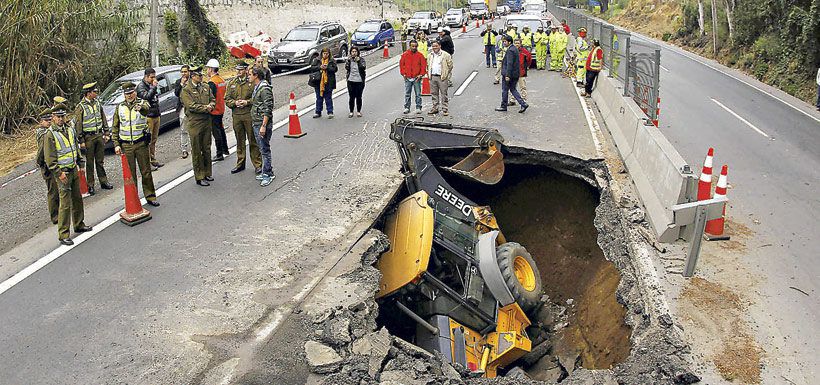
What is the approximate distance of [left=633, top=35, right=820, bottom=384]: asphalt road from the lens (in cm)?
516

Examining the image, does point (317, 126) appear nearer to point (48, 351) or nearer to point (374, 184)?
point (374, 184)

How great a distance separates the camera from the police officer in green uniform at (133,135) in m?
8.41

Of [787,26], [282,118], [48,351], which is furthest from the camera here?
[787,26]

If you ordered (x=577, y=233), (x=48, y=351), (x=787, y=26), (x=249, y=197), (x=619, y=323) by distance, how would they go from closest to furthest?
(x=48, y=351) → (x=619, y=323) → (x=249, y=197) → (x=577, y=233) → (x=787, y=26)

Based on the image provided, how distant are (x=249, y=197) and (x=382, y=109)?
6310 millimetres

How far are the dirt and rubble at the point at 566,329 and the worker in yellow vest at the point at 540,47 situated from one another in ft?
34.0

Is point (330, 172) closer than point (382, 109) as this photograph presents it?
Yes

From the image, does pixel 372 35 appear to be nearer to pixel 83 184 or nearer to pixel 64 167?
pixel 83 184

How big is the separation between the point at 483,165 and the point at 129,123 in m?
4.88

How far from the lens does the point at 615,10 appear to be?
58.7 m

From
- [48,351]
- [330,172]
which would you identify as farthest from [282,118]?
[48,351]

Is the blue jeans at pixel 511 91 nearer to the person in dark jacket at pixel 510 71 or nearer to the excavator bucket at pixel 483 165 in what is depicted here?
the person in dark jacket at pixel 510 71

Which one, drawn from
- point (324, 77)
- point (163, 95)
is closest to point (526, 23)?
point (324, 77)

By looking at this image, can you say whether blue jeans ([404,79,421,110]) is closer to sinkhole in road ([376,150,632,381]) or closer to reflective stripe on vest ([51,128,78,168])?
sinkhole in road ([376,150,632,381])
